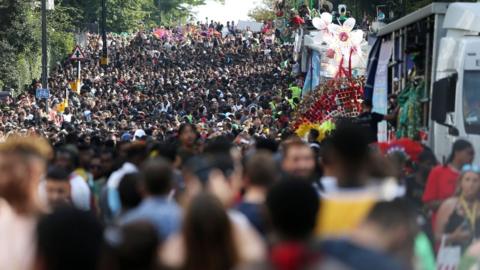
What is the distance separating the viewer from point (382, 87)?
21891 mm

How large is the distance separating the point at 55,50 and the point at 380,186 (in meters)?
62.0

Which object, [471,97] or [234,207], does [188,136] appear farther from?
[234,207]

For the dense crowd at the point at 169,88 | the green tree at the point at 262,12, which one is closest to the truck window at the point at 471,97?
the dense crowd at the point at 169,88

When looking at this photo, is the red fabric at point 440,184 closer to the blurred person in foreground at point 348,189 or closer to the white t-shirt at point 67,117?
the blurred person in foreground at point 348,189

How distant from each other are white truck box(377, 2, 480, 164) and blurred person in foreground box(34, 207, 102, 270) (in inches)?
390

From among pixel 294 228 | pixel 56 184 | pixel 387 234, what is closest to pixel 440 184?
pixel 56 184

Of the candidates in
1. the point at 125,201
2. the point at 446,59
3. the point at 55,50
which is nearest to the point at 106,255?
the point at 125,201

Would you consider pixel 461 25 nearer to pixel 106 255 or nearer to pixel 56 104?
pixel 106 255

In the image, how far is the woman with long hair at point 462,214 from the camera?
1102cm

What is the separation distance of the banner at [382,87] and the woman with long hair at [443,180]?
8325 millimetres

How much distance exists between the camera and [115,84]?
63.6 metres

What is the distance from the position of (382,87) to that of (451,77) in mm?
5723

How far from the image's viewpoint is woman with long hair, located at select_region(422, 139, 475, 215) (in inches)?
469

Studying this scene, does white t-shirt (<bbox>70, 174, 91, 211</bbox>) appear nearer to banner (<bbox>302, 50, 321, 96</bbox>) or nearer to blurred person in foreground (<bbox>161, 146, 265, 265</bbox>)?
blurred person in foreground (<bbox>161, 146, 265, 265</bbox>)
